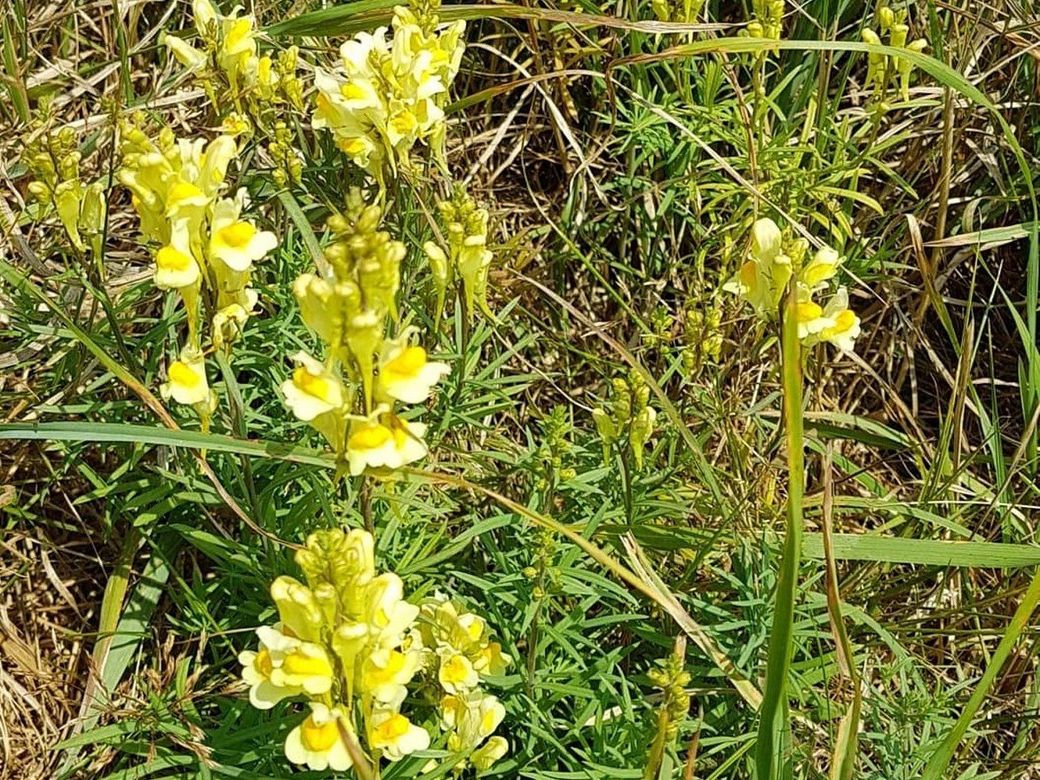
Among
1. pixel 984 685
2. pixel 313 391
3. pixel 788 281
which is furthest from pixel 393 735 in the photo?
pixel 788 281

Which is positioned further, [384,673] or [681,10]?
[681,10]

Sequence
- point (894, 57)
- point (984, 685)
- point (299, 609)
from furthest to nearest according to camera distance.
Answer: point (894, 57) → point (984, 685) → point (299, 609)

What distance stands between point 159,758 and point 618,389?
44.5 inches

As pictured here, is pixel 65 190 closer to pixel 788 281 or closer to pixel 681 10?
pixel 788 281

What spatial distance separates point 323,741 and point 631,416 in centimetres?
82

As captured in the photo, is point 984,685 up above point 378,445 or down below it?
below

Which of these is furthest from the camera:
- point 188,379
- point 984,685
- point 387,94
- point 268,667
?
point 387,94

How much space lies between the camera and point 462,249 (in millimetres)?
2158

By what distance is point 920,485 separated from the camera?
2.88 metres

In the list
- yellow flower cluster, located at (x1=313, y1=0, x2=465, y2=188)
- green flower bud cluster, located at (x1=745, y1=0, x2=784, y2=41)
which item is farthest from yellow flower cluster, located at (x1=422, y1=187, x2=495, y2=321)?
green flower bud cluster, located at (x1=745, y1=0, x2=784, y2=41)

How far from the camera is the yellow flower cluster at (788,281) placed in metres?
2.04

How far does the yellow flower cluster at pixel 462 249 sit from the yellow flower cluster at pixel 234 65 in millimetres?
496

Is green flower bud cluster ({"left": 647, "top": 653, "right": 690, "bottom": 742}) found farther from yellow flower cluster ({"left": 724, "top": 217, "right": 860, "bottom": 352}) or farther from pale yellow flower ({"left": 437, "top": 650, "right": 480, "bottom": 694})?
yellow flower cluster ({"left": 724, "top": 217, "right": 860, "bottom": 352})

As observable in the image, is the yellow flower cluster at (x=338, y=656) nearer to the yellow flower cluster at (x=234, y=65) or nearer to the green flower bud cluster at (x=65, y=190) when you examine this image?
the green flower bud cluster at (x=65, y=190)
